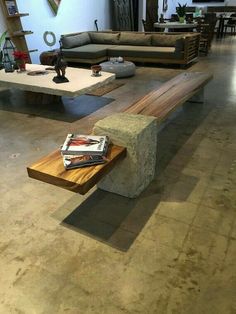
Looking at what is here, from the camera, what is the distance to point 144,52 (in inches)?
235

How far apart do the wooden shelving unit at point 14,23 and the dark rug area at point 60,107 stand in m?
1.81

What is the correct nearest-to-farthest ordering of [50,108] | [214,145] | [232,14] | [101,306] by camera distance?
[101,306] → [214,145] → [50,108] → [232,14]

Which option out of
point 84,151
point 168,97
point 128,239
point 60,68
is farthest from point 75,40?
point 128,239

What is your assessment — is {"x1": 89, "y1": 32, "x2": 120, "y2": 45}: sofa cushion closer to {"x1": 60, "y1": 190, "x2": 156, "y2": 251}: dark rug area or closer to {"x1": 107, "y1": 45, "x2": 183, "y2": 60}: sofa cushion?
{"x1": 107, "y1": 45, "x2": 183, "y2": 60}: sofa cushion

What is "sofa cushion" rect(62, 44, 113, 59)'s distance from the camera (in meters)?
5.93

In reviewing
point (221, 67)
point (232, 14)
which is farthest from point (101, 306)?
point (232, 14)

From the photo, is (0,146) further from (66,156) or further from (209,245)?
(209,245)

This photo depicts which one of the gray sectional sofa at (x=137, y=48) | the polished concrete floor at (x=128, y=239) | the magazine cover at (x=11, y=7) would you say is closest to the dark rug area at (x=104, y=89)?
the gray sectional sofa at (x=137, y=48)

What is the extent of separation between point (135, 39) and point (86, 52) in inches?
52.1

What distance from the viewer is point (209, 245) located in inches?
64.1

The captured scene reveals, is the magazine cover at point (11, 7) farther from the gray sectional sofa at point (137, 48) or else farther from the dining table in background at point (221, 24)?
the dining table in background at point (221, 24)

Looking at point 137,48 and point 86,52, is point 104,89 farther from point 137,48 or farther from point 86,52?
point 137,48

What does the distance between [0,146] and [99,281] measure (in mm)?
1938

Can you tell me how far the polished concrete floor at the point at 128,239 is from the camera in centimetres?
136
